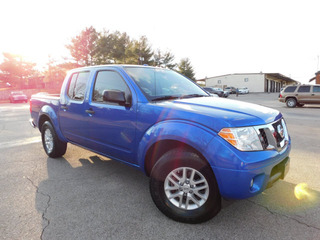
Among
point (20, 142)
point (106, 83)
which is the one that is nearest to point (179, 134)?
point (106, 83)

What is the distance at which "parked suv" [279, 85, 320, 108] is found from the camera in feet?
51.0

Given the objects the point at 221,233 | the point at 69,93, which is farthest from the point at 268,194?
the point at 69,93

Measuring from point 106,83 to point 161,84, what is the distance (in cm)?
81

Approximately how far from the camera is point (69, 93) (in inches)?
163

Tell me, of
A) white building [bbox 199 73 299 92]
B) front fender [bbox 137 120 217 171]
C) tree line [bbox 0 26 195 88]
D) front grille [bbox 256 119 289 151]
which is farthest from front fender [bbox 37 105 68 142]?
white building [bbox 199 73 299 92]

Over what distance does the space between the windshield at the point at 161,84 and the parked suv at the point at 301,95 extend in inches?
594

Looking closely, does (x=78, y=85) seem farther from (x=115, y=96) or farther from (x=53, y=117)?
(x=115, y=96)

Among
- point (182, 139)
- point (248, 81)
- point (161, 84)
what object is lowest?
point (182, 139)

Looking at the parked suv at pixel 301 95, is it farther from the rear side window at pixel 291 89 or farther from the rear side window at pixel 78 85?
the rear side window at pixel 78 85

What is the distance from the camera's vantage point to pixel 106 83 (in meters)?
3.46

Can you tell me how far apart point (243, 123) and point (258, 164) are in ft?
1.32

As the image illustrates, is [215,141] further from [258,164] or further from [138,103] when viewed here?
[138,103]

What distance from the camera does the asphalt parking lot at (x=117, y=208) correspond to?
7.67 feet

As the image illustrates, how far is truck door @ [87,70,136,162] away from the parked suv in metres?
16.1
